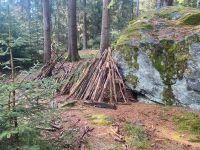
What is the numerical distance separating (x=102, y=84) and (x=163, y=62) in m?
1.56

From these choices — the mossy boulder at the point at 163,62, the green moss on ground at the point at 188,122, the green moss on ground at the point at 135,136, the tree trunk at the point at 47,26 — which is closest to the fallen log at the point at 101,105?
the mossy boulder at the point at 163,62

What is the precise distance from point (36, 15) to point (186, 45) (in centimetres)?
2488

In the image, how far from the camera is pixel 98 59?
27.1 feet

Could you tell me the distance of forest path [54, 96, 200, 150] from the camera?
5.40 m

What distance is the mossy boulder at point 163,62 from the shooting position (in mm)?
7219

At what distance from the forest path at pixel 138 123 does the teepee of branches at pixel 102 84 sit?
39cm

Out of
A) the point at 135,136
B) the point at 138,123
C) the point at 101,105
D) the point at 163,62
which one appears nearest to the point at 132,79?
the point at 163,62

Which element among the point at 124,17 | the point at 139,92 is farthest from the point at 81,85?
the point at 124,17

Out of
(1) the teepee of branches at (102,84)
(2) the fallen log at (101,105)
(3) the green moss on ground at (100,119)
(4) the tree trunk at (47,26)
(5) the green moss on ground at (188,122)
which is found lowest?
(5) the green moss on ground at (188,122)

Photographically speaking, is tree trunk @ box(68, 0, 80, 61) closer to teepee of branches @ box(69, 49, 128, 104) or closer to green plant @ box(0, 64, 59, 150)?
teepee of branches @ box(69, 49, 128, 104)

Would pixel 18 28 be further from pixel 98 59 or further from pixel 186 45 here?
pixel 186 45

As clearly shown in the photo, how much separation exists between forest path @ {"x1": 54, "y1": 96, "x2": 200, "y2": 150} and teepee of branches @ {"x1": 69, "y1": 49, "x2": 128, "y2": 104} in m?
0.39

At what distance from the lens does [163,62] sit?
761cm

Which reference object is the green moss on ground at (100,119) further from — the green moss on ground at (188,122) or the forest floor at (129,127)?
the green moss on ground at (188,122)
